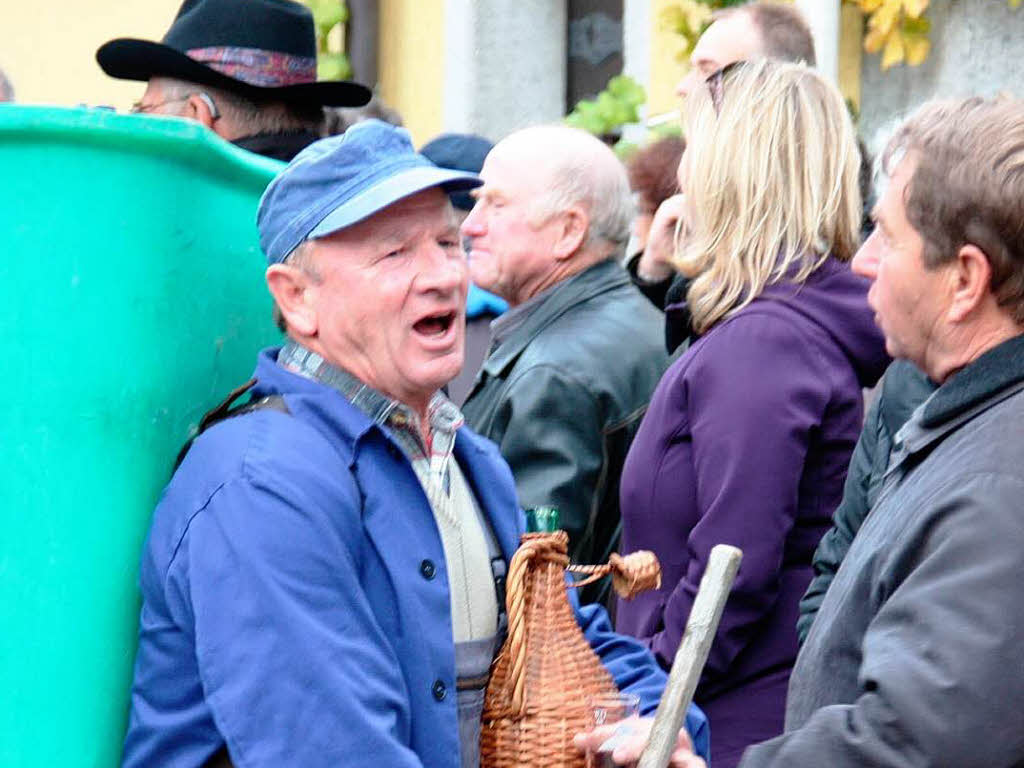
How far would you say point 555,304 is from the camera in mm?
4070

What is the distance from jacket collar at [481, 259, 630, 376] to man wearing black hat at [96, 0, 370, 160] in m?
0.62

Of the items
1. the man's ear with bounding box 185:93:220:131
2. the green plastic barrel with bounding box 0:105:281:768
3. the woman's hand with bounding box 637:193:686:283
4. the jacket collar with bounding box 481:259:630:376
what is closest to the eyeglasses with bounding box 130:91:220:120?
the man's ear with bounding box 185:93:220:131

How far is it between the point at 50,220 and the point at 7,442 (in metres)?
0.26

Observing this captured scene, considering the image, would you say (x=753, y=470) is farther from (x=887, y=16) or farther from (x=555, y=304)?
(x=887, y=16)

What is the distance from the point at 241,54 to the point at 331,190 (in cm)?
140

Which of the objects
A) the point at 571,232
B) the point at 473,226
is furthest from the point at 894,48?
the point at 473,226

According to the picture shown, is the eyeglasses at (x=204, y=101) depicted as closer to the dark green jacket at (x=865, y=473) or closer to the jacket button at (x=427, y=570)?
the dark green jacket at (x=865, y=473)

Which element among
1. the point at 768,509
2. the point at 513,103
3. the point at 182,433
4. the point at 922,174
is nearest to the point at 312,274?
the point at 182,433

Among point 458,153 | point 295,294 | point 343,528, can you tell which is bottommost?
point 458,153

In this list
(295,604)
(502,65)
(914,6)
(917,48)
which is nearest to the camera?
(295,604)

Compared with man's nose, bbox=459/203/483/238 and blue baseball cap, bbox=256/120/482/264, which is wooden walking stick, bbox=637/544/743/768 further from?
man's nose, bbox=459/203/483/238

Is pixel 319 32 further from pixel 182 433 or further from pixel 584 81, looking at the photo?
pixel 182 433

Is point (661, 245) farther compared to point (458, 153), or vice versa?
point (458, 153)

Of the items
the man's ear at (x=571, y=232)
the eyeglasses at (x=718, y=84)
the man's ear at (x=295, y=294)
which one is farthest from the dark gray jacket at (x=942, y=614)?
the man's ear at (x=571, y=232)
